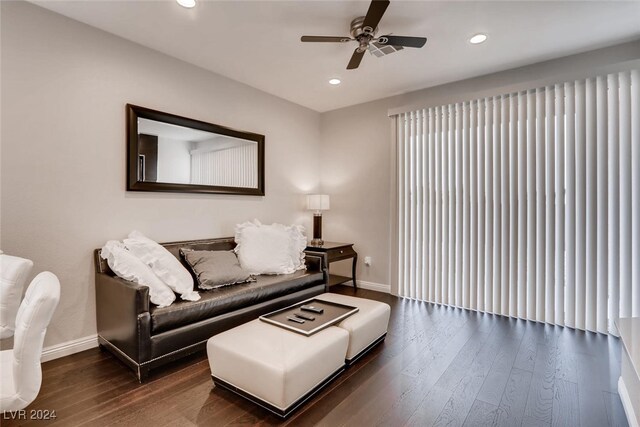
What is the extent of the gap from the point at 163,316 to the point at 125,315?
0.89 feet

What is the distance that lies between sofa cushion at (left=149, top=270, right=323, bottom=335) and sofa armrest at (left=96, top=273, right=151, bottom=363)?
0.08 meters

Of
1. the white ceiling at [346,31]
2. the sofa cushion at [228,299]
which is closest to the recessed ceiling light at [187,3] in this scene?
the white ceiling at [346,31]

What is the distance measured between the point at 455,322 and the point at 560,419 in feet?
4.89

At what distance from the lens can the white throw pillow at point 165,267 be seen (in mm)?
2443

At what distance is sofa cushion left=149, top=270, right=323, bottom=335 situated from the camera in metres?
2.22

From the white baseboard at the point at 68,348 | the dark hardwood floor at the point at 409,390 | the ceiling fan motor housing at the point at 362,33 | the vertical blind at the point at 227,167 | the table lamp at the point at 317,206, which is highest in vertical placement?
the ceiling fan motor housing at the point at 362,33

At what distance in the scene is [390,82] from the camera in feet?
12.5

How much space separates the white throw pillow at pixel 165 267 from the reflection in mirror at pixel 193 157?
2.50 feet

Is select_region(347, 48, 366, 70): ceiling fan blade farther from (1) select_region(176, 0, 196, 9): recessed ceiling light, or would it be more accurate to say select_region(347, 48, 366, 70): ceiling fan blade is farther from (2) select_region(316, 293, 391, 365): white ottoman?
(2) select_region(316, 293, 391, 365): white ottoman

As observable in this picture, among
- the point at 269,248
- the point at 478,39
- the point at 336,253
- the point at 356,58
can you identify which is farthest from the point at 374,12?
the point at 336,253

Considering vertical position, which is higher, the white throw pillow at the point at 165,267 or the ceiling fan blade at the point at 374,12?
the ceiling fan blade at the point at 374,12

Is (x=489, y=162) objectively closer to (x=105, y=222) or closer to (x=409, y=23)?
(x=409, y=23)

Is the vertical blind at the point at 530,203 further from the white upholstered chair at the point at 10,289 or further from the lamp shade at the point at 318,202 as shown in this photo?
the white upholstered chair at the point at 10,289

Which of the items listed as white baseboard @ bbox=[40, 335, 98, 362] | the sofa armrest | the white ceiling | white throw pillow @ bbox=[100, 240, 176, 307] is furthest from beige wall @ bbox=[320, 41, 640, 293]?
white baseboard @ bbox=[40, 335, 98, 362]
